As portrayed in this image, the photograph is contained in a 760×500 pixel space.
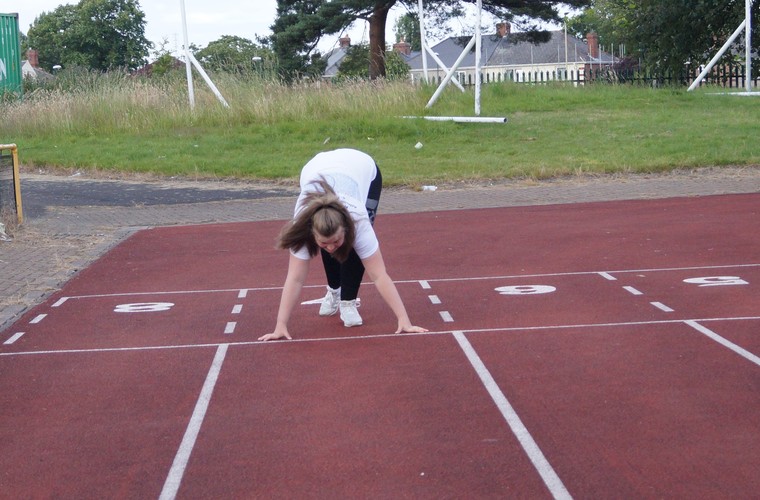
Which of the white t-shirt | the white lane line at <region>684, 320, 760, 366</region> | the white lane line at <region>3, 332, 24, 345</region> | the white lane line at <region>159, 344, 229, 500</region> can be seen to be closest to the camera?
the white lane line at <region>159, 344, 229, 500</region>

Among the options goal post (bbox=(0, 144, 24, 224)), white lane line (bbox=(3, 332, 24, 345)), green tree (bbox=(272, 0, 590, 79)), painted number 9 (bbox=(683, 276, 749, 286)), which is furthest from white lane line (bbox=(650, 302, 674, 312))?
green tree (bbox=(272, 0, 590, 79))

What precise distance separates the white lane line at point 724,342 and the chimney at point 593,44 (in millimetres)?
94805

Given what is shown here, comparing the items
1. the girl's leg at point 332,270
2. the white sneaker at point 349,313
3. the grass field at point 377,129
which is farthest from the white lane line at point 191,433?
the grass field at point 377,129

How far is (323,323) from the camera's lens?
28.3ft

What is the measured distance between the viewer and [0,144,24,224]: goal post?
14133 millimetres

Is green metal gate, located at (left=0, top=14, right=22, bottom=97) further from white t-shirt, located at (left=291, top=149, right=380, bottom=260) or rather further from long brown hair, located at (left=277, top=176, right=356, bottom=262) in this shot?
long brown hair, located at (left=277, top=176, right=356, bottom=262)

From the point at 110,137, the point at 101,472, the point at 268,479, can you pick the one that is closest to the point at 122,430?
the point at 101,472

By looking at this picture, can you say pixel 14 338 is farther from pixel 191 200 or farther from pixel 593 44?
pixel 593 44

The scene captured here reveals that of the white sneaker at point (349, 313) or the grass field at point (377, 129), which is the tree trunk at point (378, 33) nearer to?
the grass field at point (377, 129)

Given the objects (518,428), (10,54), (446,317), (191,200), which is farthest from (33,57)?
(518,428)

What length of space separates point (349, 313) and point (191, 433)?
271 cm

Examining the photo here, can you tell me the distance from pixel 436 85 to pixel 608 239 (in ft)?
58.8

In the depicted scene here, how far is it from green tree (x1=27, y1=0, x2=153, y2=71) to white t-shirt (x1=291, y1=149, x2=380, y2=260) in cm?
8593

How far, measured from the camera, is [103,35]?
92812 millimetres
